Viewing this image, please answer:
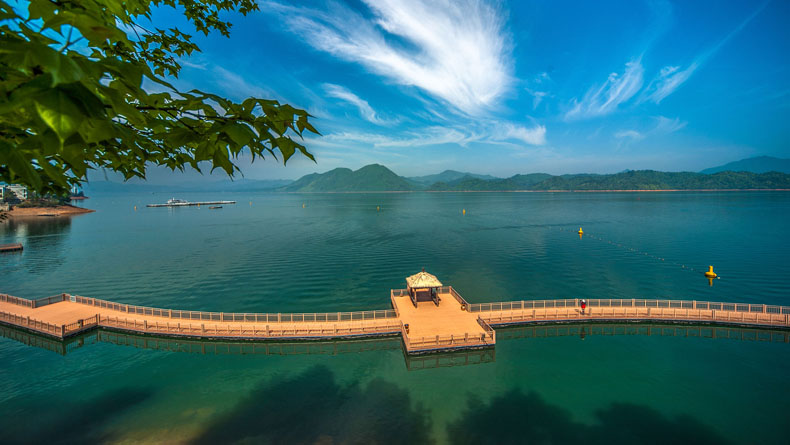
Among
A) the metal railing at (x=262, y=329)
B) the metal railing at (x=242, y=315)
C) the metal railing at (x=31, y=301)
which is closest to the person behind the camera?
the metal railing at (x=262, y=329)

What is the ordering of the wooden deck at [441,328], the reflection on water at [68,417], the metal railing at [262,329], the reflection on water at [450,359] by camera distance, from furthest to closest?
the metal railing at [262,329] → the wooden deck at [441,328] → the reflection on water at [450,359] → the reflection on water at [68,417]

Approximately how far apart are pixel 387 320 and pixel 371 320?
1746 millimetres

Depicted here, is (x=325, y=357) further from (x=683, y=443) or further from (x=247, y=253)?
(x=247, y=253)

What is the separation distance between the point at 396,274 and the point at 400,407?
115 ft

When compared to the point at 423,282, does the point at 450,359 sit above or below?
below

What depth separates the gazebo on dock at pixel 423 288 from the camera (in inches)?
1499

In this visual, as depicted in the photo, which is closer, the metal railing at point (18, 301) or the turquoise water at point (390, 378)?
the turquoise water at point (390, 378)

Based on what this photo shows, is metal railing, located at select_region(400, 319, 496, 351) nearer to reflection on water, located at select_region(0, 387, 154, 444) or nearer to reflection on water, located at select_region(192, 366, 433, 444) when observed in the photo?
reflection on water, located at select_region(192, 366, 433, 444)

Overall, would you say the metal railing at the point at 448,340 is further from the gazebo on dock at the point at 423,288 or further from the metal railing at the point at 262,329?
the gazebo on dock at the point at 423,288

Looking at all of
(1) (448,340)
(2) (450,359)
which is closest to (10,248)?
(1) (448,340)

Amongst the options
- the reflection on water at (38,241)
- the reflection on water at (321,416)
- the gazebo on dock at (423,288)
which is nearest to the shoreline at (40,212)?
the reflection on water at (38,241)

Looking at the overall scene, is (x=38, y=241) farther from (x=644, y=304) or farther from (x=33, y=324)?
(x=644, y=304)

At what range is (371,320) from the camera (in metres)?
35.5

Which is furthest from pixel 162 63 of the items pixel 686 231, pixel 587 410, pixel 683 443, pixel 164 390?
pixel 686 231
